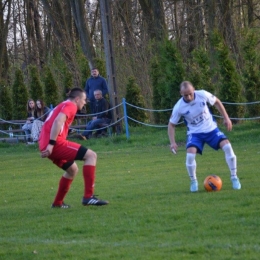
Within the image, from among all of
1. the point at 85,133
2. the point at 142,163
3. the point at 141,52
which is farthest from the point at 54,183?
the point at 141,52

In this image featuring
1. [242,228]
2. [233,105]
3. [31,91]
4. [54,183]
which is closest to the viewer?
[242,228]

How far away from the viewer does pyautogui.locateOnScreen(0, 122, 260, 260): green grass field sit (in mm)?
7574

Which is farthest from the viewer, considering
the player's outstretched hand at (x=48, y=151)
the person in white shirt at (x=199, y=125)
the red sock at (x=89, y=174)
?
the person in white shirt at (x=199, y=125)

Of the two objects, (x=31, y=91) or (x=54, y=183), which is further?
(x=31, y=91)

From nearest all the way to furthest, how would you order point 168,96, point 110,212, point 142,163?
point 110,212, point 142,163, point 168,96

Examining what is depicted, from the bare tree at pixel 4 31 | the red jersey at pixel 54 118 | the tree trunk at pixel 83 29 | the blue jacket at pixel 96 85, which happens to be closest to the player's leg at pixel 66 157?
the red jersey at pixel 54 118

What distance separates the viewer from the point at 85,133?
26.9m

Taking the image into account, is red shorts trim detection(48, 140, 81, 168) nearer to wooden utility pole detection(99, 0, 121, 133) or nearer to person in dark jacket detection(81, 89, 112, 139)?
person in dark jacket detection(81, 89, 112, 139)

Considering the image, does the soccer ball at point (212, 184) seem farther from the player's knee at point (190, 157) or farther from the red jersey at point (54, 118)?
the red jersey at point (54, 118)

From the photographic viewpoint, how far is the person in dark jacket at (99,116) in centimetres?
2650

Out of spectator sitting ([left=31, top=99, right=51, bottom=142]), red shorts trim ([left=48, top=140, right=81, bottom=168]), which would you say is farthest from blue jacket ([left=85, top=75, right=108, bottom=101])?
red shorts trim ([left=48, top=140, right=81, bottom=168])

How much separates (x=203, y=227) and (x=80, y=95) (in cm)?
298

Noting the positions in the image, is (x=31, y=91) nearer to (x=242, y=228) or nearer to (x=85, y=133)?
(x=85, y=133)

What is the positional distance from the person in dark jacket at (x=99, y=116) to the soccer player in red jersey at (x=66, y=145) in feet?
50.8
